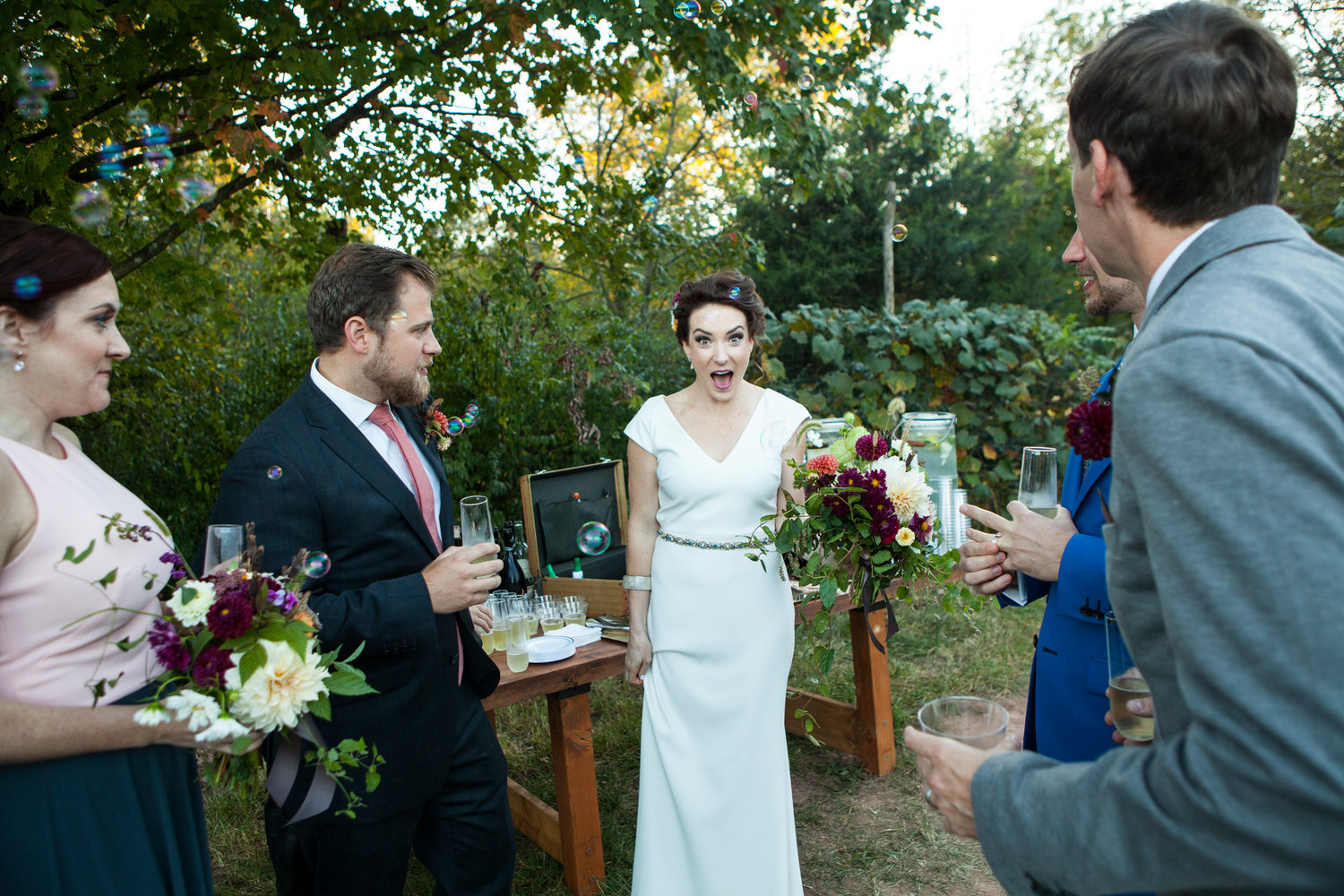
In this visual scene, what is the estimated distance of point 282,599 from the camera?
5.44 feet

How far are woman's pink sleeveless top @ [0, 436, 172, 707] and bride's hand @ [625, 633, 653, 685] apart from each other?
5.72 feet

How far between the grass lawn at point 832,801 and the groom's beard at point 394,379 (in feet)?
→ 6.99

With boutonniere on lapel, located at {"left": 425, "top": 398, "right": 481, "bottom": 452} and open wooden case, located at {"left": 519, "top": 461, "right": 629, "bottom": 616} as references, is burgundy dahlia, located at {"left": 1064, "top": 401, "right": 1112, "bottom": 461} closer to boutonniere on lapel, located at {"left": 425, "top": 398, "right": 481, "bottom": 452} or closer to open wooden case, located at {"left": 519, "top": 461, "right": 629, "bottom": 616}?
boutonniere on lapel, located at {"left": 425, "top": 398, "right": 481, "bottom": 452}

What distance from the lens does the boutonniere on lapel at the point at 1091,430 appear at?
1433 millimetres

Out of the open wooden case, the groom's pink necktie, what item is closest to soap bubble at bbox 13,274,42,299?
the groom's pink necktie

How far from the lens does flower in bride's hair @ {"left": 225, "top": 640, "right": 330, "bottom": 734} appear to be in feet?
5.09

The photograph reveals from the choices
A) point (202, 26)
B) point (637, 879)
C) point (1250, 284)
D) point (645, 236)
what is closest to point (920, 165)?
point (645, 236)

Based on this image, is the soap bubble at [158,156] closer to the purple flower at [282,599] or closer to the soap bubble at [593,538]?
the soap bubble at [593,538]

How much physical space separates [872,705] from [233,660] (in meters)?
3.58

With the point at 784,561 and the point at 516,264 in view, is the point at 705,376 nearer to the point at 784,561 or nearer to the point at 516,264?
the point at 784,561

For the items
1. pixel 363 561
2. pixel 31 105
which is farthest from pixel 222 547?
pixel 31 105

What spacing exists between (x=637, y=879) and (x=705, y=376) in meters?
1.92

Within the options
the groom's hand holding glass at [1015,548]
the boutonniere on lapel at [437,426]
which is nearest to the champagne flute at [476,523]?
the boutonniere on lapel at [437,426]

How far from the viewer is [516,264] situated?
600 cm
